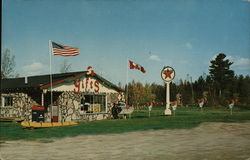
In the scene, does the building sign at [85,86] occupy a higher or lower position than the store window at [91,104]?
higher

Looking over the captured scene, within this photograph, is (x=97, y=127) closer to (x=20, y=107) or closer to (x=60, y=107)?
(x=60, y=107)

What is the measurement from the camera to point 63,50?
17953mm

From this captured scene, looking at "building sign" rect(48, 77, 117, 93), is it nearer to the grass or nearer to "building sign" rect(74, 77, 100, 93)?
"building sign" rect(74, 77, 100, 93)

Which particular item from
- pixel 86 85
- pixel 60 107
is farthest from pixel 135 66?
pixel 60 107

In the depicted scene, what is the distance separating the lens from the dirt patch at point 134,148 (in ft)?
26.7

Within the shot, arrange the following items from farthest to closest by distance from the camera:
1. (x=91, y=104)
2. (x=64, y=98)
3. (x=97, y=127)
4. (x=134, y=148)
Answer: (x=91, y=104) → (x=64, y=98) → (x=97, y=127) → (x=134, y=148)

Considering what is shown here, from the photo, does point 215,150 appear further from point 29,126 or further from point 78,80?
point 78,80

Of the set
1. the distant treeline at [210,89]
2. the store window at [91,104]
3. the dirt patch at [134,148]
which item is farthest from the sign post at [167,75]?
the distant treeline at [210,89]

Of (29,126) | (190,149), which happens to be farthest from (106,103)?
(190,149)

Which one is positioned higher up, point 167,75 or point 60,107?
point 167,75

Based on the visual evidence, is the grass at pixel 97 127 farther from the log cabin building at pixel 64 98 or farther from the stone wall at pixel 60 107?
the log cabin building at pixel 64 98

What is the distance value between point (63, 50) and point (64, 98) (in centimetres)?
418

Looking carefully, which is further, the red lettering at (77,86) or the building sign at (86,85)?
the building sign at (86,85)

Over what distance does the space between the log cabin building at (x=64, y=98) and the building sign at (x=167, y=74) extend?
4384mm
